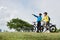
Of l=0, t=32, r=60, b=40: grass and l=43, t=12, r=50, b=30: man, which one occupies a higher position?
l=43, t=12, r=50, b=30: man

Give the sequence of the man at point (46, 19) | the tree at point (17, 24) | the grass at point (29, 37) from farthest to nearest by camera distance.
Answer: the tree at point (17, 24) → the man at point (46, 19) → the grass at point (29, 37)

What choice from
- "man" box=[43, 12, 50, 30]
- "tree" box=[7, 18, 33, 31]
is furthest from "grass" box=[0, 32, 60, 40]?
"tree" box=[7, 18, 33, 31]

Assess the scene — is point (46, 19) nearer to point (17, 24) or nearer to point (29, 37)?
point (29, 37)

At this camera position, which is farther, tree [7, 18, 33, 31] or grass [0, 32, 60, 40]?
tree [7, 18, 33, 31]

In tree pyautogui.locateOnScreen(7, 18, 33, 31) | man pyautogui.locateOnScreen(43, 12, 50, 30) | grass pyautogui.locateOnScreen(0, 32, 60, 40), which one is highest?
tree pyautogui.locateOnScreen(7, 18, 33, 31)

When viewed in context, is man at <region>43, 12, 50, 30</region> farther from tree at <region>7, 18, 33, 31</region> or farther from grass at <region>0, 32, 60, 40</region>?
tree at <region>7, 18, 33, 31</region>

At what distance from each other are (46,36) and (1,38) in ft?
12.2

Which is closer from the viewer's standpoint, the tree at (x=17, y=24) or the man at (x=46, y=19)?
the man at (x=46, y=19)

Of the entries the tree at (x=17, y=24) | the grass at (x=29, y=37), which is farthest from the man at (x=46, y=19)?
the tree at (x=17, y=24)

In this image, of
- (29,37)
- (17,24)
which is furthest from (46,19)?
(17,24)

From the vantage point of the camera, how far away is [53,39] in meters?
23.7

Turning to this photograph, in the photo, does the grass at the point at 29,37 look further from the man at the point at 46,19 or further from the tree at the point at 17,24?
the tree at the point at 17,24

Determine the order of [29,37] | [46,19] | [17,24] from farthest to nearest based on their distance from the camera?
1. [17,24]
2. [46,19]
3. [29,37]

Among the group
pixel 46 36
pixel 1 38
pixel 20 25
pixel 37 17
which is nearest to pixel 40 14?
pixel 37 17
